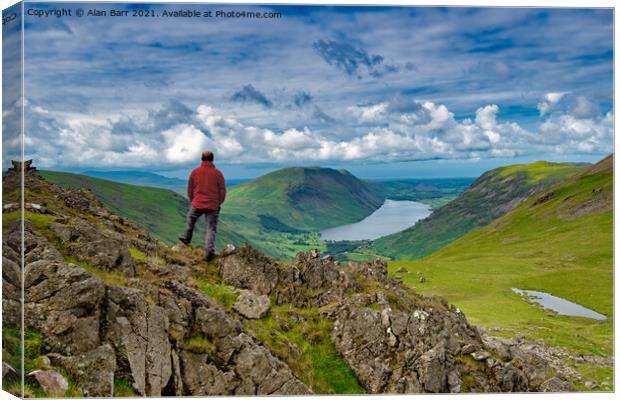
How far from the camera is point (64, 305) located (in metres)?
11.4

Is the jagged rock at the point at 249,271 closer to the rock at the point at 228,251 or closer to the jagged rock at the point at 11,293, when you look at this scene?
the rock at the point at 228,251

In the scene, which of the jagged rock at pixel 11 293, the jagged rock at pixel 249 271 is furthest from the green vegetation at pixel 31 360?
the jagged rock at pixel 249 271

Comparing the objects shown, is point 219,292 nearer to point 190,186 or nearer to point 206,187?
point 206,187

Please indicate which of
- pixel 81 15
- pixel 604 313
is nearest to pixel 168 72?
pixel 81 15

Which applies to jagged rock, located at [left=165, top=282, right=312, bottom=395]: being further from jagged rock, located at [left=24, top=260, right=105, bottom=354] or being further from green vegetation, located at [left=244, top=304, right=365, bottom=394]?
jagged rock, located at [left=24, top=260, right=105, bottom=354]

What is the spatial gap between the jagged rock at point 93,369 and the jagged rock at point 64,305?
175 mm

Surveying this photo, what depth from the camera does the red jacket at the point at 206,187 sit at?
51.9 ft

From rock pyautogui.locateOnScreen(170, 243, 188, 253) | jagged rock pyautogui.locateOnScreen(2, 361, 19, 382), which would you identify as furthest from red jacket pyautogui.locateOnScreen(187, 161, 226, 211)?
jagged rock pyautogui.locateOnScreen(2, 361, 19, 382)

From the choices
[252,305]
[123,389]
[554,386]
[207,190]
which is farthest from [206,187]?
[554,386]

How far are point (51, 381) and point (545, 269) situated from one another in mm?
84991

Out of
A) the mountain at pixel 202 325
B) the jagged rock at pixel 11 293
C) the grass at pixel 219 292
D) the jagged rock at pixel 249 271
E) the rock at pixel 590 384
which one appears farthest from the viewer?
the rock at pixel 590 384

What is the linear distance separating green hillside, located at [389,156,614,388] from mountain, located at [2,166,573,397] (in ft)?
19.9

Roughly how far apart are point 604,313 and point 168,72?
5616 centimetres

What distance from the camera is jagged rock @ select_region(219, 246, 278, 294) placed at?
54.7 ft
